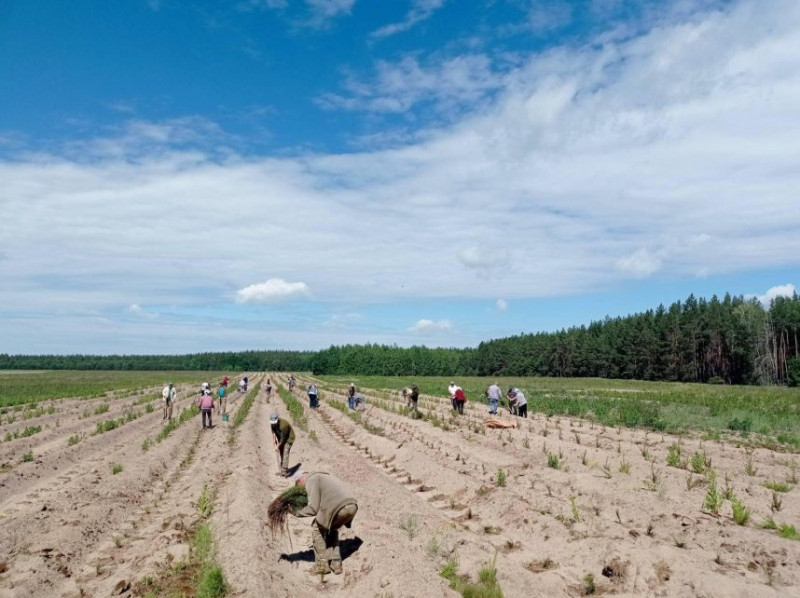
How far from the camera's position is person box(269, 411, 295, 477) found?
1443 centimetres

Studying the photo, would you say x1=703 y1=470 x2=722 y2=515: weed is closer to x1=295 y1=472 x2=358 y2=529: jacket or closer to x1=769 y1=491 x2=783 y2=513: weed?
x1=769 y1=491 x2=783 y2=513: weed

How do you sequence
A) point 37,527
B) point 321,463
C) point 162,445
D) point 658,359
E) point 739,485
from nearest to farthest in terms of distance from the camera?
point 37,527
point 739,485
point 321,463
point 162,445
point 658,359

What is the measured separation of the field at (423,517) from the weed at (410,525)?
1.7 inches

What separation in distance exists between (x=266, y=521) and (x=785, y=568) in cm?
833

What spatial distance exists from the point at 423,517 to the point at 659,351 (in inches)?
3114

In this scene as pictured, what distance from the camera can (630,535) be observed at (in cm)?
912

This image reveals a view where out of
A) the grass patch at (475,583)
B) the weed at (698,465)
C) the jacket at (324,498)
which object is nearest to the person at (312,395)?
the weed at (698,465)

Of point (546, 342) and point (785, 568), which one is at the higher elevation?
point (546, 342)

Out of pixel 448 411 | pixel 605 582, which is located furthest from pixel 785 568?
pixel 448 411

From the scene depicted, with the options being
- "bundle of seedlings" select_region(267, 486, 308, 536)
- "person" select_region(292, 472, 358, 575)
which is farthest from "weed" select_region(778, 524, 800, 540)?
"bundle of seedlings" select_region(267, 486, 308, 536)

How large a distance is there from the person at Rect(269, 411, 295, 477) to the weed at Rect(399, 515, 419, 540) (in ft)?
17.4

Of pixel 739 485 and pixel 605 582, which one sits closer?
pixel 605 582

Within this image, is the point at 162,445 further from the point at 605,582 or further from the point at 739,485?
the point at 739,485

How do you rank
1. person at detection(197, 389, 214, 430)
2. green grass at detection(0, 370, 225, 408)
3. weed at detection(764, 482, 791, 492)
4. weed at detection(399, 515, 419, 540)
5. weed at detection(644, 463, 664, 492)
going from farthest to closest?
green grass at detection(0, 370, 225, 408)
person at detection(197, 389, 214, 430)
weed at detection(644, 463, 664, 492)
weed at detection(764, 482, 791, 492)
weed at detection(399, 515, 419, 540)
